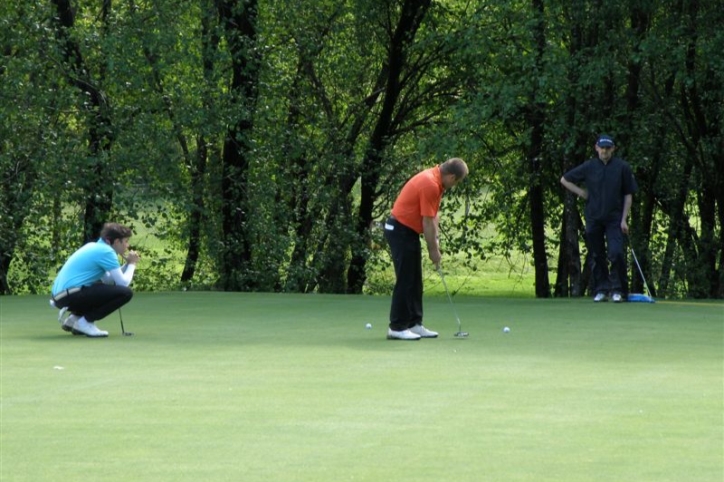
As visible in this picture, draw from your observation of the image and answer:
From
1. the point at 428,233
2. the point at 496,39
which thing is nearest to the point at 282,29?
the point at 496,39

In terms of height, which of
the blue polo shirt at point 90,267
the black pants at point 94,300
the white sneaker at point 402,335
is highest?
the blue polo shirt at point 90,267

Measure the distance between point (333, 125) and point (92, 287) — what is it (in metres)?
14.1

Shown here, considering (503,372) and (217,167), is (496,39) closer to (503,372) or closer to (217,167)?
(217,167)

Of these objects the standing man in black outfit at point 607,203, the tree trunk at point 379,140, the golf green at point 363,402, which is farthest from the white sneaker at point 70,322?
the tree trunk at point 379,140

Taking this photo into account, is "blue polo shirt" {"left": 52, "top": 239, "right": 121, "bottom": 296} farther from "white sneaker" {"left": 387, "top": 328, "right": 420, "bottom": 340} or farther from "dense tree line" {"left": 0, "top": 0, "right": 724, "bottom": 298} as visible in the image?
"dense tree line" {"left": 0, "top": 0, "right": 724, "bottom": 298}

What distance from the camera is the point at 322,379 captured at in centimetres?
936

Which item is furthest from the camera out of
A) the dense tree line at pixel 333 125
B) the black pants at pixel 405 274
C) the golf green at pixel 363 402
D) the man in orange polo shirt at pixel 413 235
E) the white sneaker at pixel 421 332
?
the dense tree line at pixel 333 125

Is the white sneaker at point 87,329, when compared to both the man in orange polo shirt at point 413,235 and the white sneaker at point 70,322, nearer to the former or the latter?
the white sneaker at point 70,322

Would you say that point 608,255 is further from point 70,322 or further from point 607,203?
point 70,322

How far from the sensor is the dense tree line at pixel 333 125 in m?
22.3

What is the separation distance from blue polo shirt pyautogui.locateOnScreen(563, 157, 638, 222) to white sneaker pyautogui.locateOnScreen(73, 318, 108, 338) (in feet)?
20.1

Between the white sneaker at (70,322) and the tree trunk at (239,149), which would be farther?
the tree trunk at (239,149)

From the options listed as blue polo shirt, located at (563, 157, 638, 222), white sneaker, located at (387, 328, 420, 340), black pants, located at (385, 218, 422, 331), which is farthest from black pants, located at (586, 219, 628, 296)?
white sneaker, located at (387, 328, 420, 340)

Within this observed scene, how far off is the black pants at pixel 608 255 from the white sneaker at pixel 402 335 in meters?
4.63
